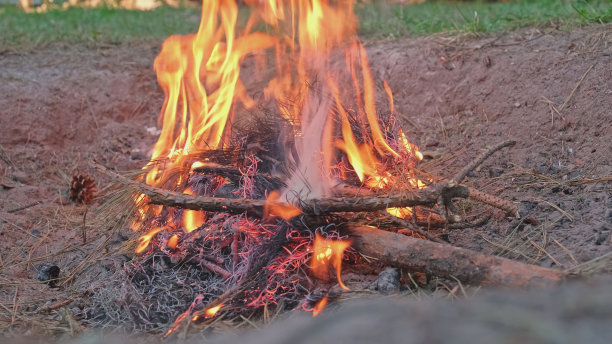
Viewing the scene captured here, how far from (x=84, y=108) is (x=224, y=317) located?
3.45 meters

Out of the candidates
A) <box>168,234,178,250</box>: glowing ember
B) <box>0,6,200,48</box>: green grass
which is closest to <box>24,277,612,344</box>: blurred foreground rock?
<box>168,234,178,250</box>: glowing ember

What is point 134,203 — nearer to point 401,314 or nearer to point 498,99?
point 401,314

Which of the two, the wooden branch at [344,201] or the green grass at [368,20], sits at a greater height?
the green grass at [368,20]

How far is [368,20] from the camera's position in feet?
21.7

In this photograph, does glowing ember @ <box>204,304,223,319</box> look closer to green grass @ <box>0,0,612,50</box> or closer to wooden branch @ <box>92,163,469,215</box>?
wooden branch @ <box>92,163,469,215</box>

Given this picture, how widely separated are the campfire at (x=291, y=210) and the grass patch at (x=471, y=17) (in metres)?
2.14

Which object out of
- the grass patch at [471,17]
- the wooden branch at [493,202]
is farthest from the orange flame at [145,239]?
the grass patch at [471,17]

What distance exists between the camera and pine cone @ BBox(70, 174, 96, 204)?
448cm

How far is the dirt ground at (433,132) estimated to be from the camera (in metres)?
3.12

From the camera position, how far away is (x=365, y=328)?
1.52 m

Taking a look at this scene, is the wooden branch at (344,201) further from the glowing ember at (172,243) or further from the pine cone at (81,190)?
the pine cone at (81,190)

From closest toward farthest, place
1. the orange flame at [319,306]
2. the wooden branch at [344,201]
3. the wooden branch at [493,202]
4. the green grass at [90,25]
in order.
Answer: the orange flame at [319,306]
the wooden branch at [344,201]
the wooden branch at [493,202]
the green grass at [90,25]

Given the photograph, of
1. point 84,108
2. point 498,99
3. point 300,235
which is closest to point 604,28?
point 498,99

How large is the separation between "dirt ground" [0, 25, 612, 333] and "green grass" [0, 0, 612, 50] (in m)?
0.25
